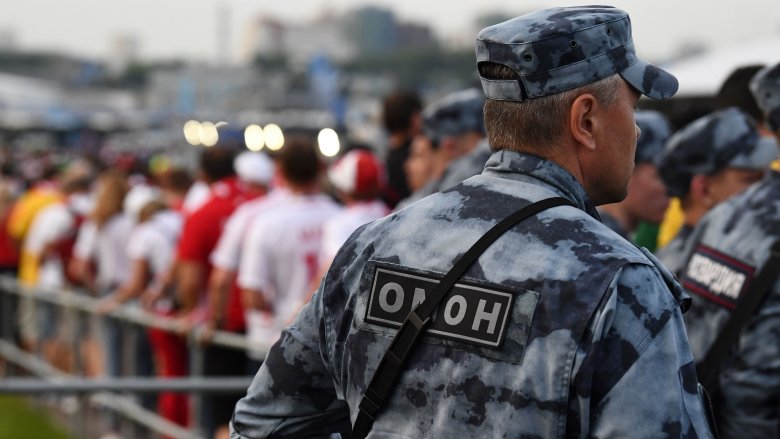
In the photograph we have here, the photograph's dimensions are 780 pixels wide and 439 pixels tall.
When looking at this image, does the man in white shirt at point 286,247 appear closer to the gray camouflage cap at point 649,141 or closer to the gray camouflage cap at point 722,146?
the gray camouflage cap at point 649,141

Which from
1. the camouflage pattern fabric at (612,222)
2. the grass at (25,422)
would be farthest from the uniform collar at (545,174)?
the grass at (25,422)

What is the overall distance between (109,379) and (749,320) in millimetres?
4510

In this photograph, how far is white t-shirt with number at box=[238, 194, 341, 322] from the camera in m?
6.18

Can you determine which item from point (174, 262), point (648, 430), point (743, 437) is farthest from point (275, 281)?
point (648, 430)

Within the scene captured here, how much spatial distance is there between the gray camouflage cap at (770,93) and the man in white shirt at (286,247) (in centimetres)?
325

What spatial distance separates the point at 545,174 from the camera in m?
2.02

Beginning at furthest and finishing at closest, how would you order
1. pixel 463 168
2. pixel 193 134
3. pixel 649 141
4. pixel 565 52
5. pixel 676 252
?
1. pixel 193 134
2. pixel 463 168
3. pixel 649 141
4. pixel 676 252
5. pixel 565 52

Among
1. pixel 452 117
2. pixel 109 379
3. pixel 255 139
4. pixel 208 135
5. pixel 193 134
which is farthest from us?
pixel 208 135

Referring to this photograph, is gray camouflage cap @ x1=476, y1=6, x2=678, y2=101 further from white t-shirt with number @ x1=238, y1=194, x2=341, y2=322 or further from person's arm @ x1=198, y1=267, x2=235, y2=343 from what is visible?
person's arm @ x1=198, y1=267, x2=235, y2=343

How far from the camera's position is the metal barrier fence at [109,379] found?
5836 mm

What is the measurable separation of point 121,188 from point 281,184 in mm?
2538

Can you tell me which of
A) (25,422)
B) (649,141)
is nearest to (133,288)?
(25,422)

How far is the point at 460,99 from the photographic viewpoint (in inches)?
203

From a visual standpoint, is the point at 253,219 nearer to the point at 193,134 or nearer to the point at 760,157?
the point at 760,157
